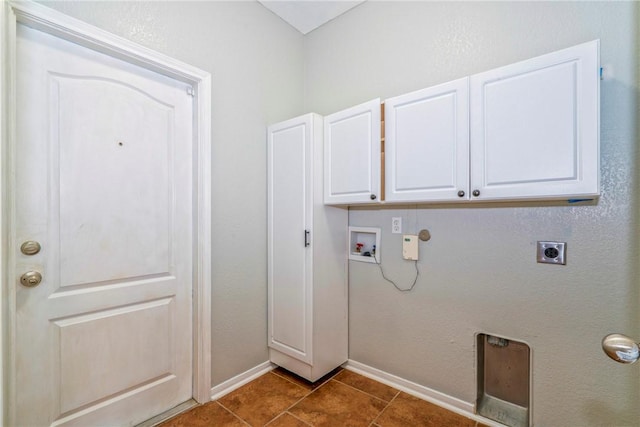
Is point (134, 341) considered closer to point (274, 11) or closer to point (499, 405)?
point (499, 405)

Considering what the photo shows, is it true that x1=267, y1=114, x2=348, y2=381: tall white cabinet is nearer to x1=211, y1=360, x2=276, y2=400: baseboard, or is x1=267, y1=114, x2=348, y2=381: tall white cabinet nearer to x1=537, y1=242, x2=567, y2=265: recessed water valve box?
x1=211, y1=360, x2=276, y2=400: baseboard

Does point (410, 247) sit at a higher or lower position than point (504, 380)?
higher

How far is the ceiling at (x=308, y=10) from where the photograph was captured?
2148 mm

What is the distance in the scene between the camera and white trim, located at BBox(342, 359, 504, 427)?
5.46ft

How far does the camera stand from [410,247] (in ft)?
6.17

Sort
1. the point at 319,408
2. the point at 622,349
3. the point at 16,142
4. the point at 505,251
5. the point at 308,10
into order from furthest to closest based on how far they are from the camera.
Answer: the point at 308,10 → the point at 319,408 → the point at 505,251 → the point at 16,142 → the point at 622,349

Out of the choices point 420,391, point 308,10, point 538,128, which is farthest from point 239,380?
point 308,10

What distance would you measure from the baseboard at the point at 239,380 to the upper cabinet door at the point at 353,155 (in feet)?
4.40

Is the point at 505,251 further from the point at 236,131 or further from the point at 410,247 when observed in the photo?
the point at 236,131

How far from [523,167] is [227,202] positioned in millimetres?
1674

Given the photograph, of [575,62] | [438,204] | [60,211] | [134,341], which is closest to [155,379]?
[134,341]

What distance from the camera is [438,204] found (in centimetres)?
179

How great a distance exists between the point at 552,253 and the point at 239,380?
6.79ft

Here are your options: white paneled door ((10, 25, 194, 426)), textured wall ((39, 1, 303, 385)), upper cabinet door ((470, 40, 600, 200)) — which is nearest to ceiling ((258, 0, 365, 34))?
textured wall ((39, 1, 303, 385))
